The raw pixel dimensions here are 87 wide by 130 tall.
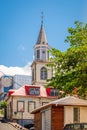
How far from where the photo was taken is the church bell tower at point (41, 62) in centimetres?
9812

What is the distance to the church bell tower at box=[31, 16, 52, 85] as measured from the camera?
9812 cm

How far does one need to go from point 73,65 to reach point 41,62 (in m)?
60.7

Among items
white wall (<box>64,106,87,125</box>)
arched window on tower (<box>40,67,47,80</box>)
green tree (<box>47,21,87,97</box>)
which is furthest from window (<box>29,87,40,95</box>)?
white wall (<box>64,106,87,125</box>)

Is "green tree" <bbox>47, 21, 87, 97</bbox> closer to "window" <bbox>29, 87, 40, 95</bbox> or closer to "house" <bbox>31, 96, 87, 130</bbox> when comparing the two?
"house" <bbox>31, 96, 87, 130</bbox>

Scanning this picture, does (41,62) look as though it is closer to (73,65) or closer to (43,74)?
(43,74)

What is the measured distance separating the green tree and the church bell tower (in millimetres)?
55339

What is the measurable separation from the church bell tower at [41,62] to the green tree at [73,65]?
55339 mm

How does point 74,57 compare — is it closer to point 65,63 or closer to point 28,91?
point 65,63

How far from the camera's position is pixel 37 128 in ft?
139

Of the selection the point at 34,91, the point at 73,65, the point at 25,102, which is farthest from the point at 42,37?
the point at 73,65

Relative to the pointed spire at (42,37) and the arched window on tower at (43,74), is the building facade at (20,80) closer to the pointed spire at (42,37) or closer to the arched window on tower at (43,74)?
the pointed spire at (42,37)

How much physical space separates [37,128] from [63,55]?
8874 mm

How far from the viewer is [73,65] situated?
3891cm

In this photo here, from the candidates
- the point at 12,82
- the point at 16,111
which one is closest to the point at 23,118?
the point at 16,111
